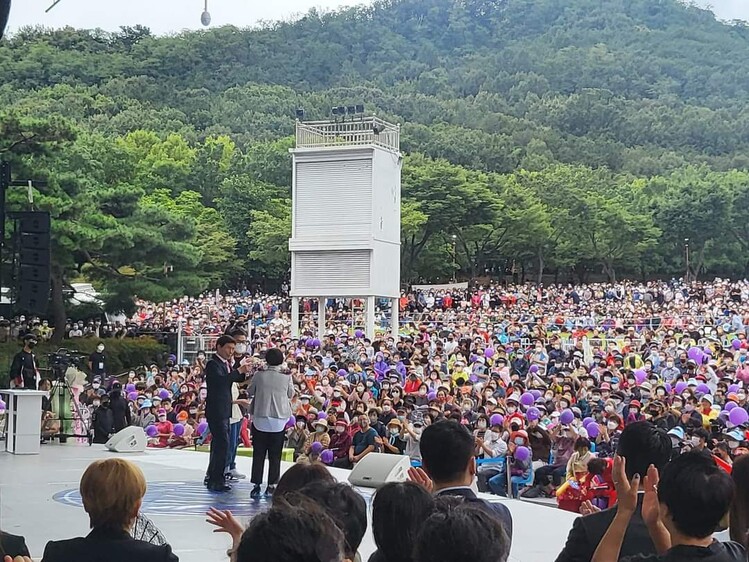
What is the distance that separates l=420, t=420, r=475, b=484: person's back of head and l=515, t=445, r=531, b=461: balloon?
751 cm

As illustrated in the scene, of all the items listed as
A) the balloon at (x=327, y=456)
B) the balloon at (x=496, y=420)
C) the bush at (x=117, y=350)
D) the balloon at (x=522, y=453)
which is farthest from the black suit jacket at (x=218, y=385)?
the bush at (x=117, y=350)

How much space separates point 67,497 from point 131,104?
264 ft

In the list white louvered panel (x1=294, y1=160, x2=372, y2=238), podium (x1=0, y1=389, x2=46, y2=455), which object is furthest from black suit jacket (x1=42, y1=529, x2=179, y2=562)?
white louvered panel (x1=294, y1=160, x2=372, y2=238)

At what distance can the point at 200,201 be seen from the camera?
63.1 meters

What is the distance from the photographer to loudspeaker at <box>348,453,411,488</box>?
8.36 metres

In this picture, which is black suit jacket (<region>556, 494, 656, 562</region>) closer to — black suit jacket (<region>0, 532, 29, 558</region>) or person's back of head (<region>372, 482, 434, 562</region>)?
person's back of head (<region>372, 482, 434, 562</region>)

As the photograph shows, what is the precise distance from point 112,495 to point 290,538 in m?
1.25

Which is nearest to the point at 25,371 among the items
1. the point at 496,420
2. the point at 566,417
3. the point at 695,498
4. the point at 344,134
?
the point at 496,420

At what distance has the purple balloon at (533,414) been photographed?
1303cm

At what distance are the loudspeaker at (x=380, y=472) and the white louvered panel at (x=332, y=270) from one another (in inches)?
993

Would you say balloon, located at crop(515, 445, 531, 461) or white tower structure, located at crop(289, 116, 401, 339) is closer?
balloon, located at crop(515, 445, 531, 461)

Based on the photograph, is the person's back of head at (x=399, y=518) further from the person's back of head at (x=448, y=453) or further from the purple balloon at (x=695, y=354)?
the purple balloon at (x=695, y=354)

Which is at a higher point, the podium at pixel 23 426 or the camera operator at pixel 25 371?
the camera operator at pixel 25 371

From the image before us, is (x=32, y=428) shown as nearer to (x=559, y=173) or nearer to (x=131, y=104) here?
(x=559, y=173)
